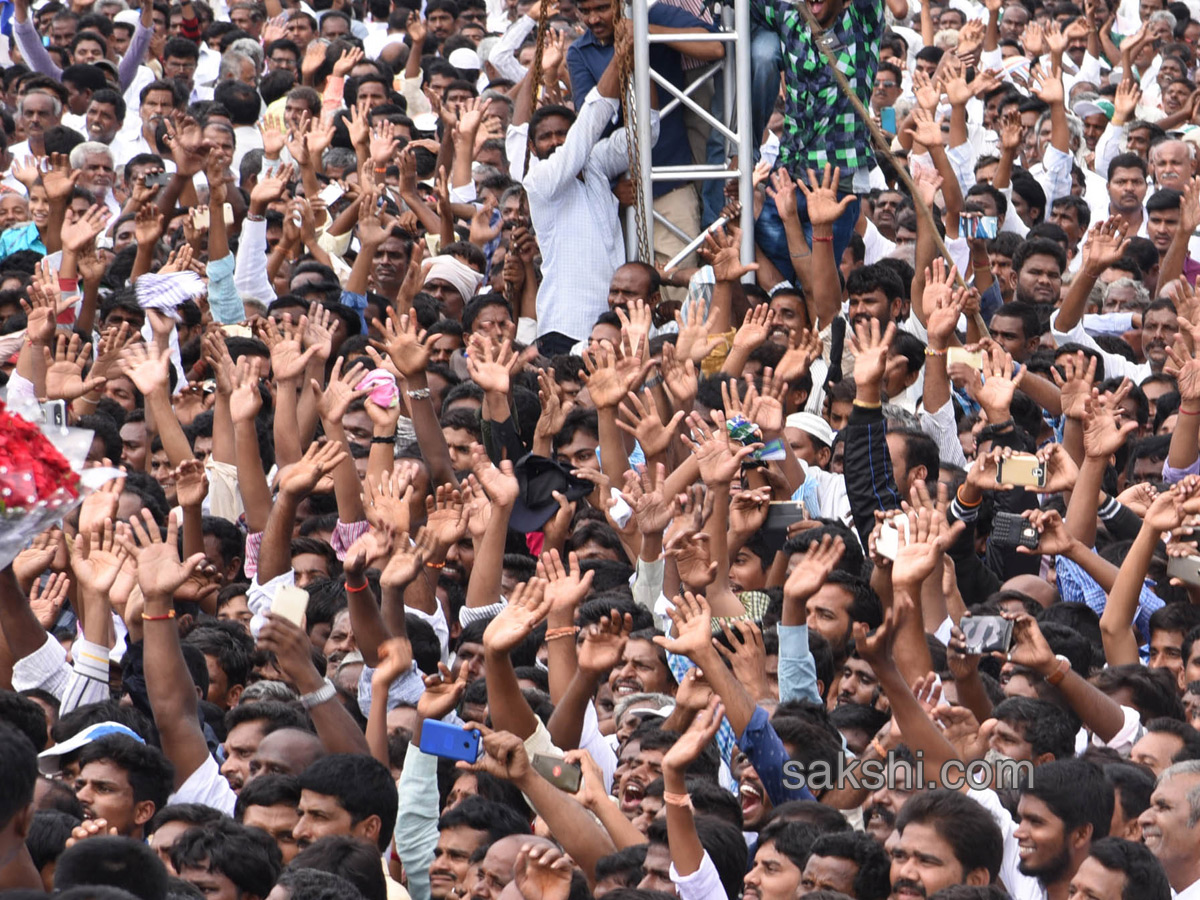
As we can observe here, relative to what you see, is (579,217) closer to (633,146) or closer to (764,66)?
(633,146)

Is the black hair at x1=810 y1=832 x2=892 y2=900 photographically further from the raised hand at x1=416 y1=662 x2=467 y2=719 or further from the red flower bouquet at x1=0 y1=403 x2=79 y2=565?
the red flower bouquet at x1=0 y1=403 x2=79 y2=565

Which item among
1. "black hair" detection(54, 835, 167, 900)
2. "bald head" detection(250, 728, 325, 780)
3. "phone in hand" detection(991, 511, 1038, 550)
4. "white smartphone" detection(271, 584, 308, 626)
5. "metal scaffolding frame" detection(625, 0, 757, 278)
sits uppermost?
"metal scaffolding frame" detection(625, 0, 757, 278)

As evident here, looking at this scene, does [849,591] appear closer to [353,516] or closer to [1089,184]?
[353,516]

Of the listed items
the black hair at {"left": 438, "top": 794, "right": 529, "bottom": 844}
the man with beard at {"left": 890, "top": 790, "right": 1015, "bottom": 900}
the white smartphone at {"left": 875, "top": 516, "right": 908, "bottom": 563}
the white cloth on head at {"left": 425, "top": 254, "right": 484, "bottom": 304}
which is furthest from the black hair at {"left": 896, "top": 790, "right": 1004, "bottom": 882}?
the white cloth on head at {"left": 425, "top": 254, "right": 484, "bottom": 304}

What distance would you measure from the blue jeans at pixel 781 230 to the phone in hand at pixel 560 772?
14.6ft

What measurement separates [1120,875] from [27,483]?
2.67m

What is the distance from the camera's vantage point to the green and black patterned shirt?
937 centimetres

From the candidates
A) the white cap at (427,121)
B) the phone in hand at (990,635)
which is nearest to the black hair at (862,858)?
the phone in hand at (990,635)

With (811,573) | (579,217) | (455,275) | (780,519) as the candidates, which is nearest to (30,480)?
(811,573)

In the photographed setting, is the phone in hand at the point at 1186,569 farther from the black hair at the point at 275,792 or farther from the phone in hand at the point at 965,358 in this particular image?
the black hair at the point at 275,792

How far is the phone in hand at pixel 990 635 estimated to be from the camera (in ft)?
19.0

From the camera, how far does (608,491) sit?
7570mm

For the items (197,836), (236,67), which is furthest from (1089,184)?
(197,836)

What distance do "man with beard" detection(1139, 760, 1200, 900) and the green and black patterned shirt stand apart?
467 cm
